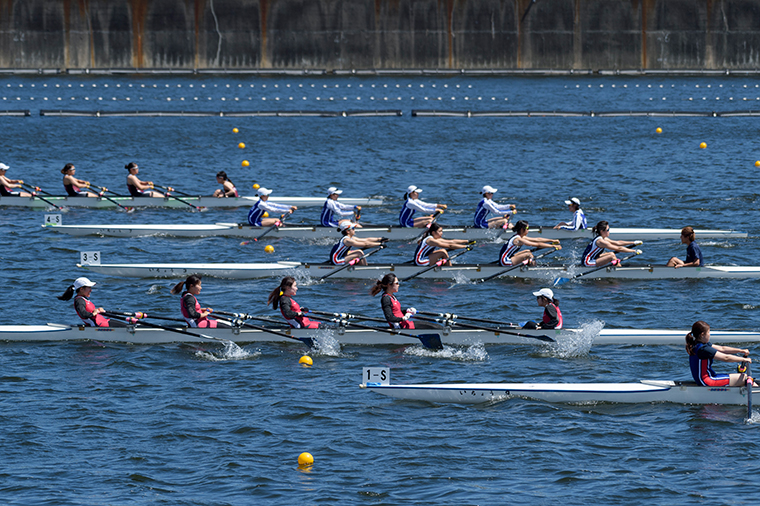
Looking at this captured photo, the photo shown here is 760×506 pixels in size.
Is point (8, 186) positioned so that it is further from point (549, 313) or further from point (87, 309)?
point (549, 313)

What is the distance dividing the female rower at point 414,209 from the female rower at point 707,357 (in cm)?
1259

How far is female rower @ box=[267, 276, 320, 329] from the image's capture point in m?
17.6

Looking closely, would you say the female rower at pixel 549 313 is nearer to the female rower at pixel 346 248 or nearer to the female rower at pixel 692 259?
the female rower at pixel 692 259

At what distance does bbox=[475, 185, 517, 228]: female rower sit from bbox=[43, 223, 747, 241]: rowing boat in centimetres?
18

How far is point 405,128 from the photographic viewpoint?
50438mm

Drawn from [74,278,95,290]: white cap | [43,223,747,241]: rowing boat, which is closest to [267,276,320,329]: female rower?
[74,278,95,290]: white cap

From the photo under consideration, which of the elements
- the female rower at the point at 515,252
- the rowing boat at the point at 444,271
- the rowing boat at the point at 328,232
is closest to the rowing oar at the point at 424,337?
the rowing boat at the point at 444,271

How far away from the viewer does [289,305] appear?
58.6ft

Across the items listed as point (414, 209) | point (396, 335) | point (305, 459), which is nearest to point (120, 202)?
point (414, 209)

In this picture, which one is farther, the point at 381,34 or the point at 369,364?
the point at 381,34

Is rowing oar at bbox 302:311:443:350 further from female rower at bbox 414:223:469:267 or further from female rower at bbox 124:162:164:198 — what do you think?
female rower at bbox 124:162:164:198

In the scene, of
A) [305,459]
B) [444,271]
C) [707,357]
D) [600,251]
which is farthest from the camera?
[444,271]

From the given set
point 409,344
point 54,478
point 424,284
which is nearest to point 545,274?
point 424,284

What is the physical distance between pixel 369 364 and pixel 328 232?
34.8ft
